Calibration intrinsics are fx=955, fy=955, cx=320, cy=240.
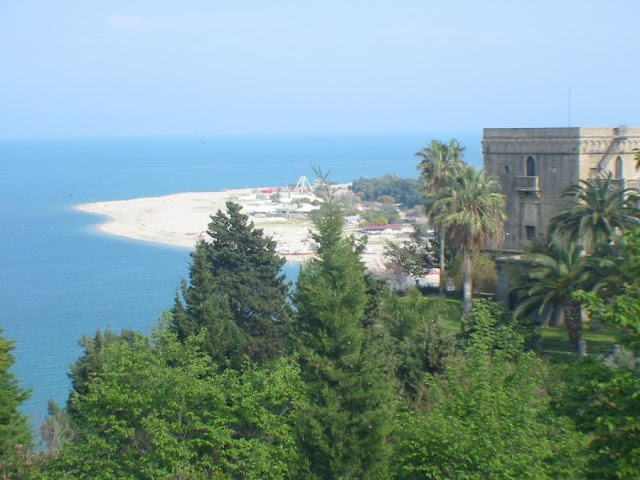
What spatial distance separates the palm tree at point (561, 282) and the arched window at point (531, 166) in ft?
30.9

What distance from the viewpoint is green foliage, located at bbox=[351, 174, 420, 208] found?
133 m

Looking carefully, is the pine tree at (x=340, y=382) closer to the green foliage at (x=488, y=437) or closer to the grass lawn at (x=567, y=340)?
the green foliage at (x=488, y=437)

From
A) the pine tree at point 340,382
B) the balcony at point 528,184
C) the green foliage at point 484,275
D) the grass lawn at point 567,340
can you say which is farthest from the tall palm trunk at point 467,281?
the pine tree at point 340,382

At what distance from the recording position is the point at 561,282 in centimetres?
2733

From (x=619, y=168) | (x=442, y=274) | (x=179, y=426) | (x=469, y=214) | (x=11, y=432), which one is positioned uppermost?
(x=619, y=168)

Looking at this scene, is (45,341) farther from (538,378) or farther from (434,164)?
(538,378)

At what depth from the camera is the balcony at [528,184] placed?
120 feet

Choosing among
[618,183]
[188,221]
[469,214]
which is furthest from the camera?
[188,221]

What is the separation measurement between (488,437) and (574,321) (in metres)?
13.4

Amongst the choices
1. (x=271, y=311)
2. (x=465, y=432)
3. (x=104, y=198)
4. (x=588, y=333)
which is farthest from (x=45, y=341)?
(x=104, y=198)

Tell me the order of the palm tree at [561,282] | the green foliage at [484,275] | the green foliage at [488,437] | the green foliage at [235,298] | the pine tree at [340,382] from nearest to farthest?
1. the green foliage at [488,437]
2. the pine tree at [340,382]
3. the palm tree at [561,282]
4. the green foliage at [235,298]
5. the green foliage at [484,275]

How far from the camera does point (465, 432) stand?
1517 cm

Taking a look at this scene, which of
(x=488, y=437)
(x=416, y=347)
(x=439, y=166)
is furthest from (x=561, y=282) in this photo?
(x=488, y=437)

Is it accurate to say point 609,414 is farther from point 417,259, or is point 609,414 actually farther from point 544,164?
point 417,259
